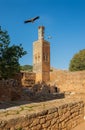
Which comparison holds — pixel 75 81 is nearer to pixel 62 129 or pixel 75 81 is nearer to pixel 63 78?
pixel 63 78

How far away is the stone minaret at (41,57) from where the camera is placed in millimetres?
30281

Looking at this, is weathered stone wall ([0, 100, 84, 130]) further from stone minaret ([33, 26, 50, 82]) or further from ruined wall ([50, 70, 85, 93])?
stone minaret ([33, 26, 50, 82])

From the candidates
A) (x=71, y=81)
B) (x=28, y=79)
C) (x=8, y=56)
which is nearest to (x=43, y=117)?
(x=8, y=56)

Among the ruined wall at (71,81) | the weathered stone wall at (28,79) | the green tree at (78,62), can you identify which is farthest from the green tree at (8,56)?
the green tree at (78,62)

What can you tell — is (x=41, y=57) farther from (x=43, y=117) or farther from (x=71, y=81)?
(x=43, y=117)

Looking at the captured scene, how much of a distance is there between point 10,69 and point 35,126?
22.3 feet

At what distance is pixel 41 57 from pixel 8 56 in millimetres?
18743

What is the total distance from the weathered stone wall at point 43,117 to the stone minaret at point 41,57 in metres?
21.7

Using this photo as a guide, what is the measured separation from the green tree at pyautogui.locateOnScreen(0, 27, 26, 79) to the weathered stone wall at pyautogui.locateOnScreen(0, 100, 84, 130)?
15.6 feet

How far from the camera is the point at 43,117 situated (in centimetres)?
579

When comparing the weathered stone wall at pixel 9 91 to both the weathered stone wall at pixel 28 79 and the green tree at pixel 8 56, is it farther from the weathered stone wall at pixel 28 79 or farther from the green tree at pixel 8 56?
the weathered stone wall at pixel 28 79

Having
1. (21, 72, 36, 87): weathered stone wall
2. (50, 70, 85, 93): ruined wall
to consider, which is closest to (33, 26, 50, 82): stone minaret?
(21, 72, 36, 87): weathered stone wall

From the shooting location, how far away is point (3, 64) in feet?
37.9

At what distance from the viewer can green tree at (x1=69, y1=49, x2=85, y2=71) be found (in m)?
41.7
